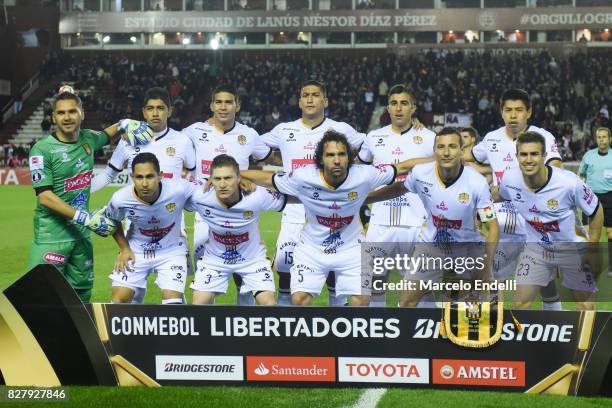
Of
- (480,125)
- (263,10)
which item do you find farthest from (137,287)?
(263,10)

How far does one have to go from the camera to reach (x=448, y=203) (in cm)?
689

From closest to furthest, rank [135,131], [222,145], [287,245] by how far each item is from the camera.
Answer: [135,131]
[287,245]
[222,145]

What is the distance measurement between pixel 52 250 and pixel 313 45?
35.2m

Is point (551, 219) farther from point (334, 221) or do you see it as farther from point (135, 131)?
point (135, 131)

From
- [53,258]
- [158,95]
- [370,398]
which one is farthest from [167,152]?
[370,398]

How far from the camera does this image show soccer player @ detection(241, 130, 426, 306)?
22.3ft

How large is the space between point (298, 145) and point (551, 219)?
8.71ft

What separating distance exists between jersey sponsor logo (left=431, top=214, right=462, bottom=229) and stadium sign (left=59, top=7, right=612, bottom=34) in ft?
111

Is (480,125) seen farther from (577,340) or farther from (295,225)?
(577,340)

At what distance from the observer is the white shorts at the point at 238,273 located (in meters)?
6.95

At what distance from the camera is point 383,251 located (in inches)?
289

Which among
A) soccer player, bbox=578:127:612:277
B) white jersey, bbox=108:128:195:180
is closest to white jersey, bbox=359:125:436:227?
white jersey, bbox=108:128:195:180

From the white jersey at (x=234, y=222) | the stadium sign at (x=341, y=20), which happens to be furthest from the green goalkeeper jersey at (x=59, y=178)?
the stadium sign at (x=341, y=20)

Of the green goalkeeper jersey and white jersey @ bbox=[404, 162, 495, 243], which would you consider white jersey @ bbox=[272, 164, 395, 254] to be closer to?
white jersey @ bbox=[404, 162, 495, 243]
